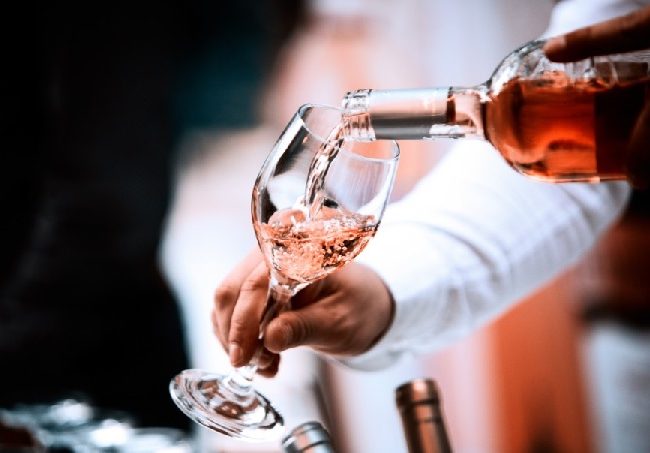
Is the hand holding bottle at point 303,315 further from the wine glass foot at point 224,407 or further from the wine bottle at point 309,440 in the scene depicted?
the wine bottle at point 309,440

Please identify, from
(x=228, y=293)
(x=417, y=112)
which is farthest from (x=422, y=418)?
(x=228, y=293)

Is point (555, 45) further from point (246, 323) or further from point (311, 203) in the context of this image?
point (246, 323)

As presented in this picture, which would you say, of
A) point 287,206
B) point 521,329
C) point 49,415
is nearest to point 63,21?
point 49,415

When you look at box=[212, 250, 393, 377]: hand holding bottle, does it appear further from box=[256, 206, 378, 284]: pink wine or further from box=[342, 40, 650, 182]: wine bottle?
box=[342, 40, 650, 182]: wine bottle

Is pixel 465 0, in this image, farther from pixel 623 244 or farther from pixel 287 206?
pixel 287 206

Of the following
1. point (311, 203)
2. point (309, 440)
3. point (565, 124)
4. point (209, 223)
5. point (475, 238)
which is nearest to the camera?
point (309, 440)

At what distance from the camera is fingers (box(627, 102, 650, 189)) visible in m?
0.66

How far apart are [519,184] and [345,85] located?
1748 mm

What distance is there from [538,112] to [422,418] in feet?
0.82

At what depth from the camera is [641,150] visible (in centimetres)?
67

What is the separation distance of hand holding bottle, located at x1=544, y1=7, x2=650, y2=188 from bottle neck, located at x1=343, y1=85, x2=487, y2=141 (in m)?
0.09

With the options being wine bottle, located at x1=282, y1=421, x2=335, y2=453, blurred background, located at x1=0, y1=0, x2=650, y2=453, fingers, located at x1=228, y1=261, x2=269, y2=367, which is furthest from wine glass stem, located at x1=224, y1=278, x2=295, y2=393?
blurred background, located at x1=0, y1=0, x2=650, y2=453

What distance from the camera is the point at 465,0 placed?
2883mm

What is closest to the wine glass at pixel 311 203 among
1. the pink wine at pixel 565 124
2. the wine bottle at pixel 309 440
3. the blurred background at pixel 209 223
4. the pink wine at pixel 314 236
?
the pink wine at pixel 314 236
